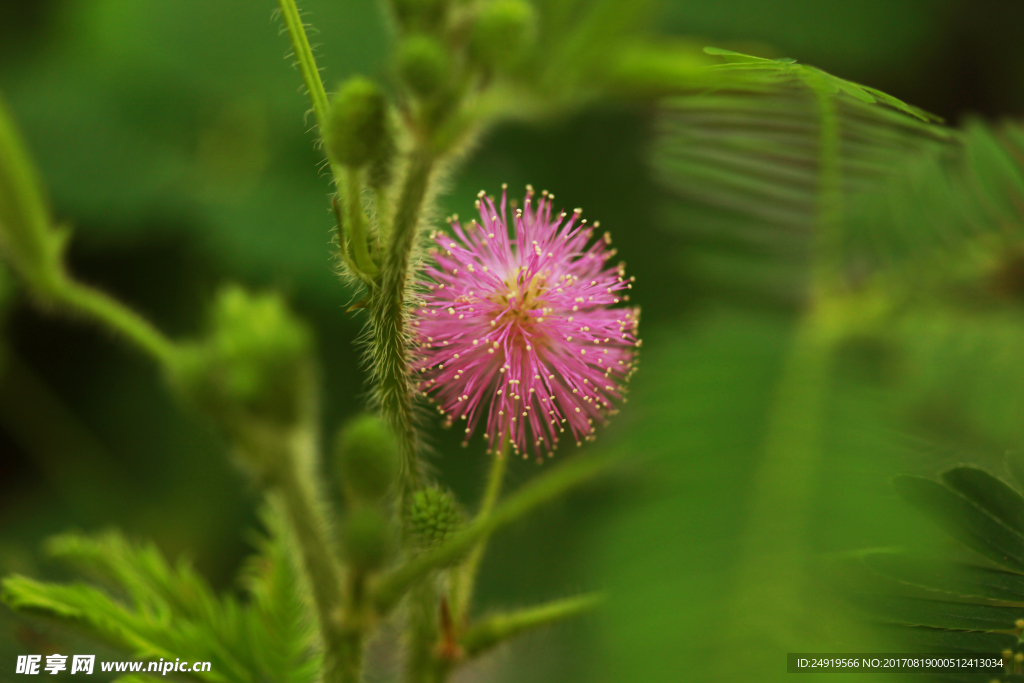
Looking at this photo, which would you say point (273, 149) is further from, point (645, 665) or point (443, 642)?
point (645, 665)

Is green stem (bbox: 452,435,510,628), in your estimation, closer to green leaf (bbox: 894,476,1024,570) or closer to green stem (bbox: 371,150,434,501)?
green stem (bbox: 371,150,434,501)

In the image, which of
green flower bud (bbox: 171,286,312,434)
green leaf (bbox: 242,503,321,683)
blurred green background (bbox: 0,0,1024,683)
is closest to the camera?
green flower bud (bbox: 171,286,312,434)

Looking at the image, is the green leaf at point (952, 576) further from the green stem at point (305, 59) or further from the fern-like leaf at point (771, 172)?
the green stem at point (305, 59)

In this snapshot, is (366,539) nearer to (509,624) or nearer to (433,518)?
(433,518)

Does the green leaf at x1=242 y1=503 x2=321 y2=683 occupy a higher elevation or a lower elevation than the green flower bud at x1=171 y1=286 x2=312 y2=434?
lower

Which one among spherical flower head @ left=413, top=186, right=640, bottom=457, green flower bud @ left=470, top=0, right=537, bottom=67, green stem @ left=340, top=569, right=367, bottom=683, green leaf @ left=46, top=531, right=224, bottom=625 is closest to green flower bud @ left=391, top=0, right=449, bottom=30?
green flower bud @ left=470, top=0, right=537, bottom=67

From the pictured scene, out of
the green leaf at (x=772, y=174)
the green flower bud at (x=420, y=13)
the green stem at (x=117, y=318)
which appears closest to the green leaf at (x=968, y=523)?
the green leaf at (x=772, y=174)

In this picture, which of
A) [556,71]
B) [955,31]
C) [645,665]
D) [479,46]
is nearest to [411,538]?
[645,665]
